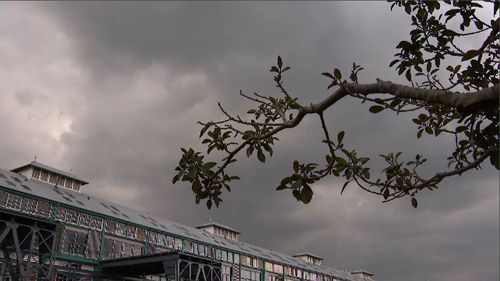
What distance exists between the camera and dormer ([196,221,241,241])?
70500mm

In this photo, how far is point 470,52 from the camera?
4.80m

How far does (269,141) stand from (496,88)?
2.73 meters

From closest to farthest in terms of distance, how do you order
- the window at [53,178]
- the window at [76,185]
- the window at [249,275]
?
1. the window at [53,178]
2. the window at [76,185]
3. the window at [249,275]

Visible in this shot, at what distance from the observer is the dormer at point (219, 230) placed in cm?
7050

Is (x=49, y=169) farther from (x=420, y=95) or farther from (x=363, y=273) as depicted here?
(x=363, y=273)

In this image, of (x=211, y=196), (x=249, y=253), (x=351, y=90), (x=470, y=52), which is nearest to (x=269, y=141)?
(x=211, y=196)

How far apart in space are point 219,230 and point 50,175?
93.7 feet

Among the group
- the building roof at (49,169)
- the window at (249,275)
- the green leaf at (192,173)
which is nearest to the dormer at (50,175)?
the building roof at (49,169)

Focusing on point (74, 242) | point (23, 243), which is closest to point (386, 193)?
point (23, 243)

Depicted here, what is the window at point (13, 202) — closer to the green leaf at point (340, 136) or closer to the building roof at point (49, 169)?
the building roof at point (49, 169)

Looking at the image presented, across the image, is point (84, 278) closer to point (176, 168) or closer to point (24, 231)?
point (24, 231)

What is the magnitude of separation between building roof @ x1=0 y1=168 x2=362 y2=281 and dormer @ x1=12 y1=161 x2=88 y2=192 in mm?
1596

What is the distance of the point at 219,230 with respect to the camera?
234 feet

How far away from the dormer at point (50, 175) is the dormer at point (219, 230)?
912 inches
